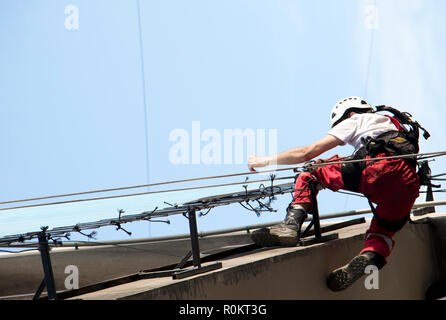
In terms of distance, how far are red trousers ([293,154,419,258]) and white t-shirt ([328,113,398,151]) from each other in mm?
136

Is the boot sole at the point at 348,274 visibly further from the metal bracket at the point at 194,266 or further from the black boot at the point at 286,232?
the metal bracket at the point at 194,266

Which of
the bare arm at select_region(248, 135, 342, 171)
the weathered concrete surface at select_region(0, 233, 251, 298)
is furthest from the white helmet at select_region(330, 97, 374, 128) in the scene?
the weathered concrete surface at select_region(0, 233, 251, 298)

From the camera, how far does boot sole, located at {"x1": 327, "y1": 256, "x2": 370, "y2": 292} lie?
2.59m

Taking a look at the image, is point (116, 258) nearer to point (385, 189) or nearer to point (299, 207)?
point (299, 207)

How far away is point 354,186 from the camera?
266 centimetres

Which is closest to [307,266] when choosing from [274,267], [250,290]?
[274,267]

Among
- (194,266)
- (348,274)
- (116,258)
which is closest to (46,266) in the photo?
(194,266)

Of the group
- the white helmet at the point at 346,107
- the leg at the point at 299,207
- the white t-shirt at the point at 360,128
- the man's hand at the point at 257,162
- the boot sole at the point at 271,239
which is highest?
the white helmet at the point at 346,107

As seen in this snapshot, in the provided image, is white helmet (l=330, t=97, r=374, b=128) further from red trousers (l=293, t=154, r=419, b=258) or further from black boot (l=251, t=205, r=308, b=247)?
black boot (l=251, t=205, r=308, b=247)

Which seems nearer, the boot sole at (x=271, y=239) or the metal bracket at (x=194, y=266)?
the metal bracket at (x=194, y=266)

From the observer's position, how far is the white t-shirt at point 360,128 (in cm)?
269

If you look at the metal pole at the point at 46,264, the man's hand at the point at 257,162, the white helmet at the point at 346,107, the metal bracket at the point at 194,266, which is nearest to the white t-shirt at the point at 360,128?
the white helmet at the point at 346,107

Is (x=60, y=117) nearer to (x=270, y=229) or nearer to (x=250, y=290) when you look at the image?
(x=270, y=229)

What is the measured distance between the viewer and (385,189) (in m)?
2.61
